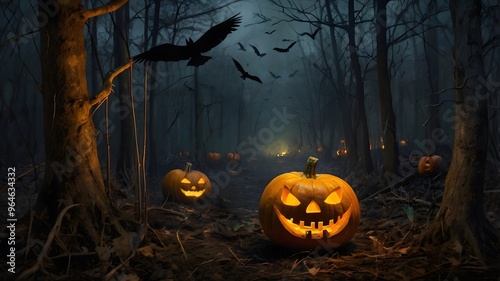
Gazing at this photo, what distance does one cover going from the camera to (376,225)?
4.64 m

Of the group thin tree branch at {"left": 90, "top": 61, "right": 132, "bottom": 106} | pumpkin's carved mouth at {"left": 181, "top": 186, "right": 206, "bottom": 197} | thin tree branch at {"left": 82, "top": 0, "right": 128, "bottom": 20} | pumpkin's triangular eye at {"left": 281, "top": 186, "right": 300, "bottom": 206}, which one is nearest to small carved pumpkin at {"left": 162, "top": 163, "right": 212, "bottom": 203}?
pumpkin's carved mouth at {"left": 181, "top": 186, "right": 206, "bottom": 197}

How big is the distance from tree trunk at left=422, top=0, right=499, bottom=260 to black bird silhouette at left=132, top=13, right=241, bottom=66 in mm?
2259

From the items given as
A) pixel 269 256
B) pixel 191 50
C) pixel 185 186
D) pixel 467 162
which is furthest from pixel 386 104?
pixel 191 50

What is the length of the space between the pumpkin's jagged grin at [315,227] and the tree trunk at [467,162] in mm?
794

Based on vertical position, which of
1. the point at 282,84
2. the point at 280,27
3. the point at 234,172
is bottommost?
the point at 234,172

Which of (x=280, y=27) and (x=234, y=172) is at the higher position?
(x=280, y=27)

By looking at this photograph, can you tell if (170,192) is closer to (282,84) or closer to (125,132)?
(125,132)

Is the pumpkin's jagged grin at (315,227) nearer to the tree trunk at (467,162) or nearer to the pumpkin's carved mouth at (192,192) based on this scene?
the tree trunk at (467,162)

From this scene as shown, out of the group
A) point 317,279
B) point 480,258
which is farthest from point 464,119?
point 317,279

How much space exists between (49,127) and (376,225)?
402 cm

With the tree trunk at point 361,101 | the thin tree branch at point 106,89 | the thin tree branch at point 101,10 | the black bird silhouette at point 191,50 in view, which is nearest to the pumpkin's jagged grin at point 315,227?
the black bird silhouette at point 191,50

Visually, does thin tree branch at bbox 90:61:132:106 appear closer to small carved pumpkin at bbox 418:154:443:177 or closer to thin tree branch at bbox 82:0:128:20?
thin tree branch at bbox 82:0:128:20

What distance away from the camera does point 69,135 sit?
304 centimetres

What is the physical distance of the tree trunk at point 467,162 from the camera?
314 centimetres
